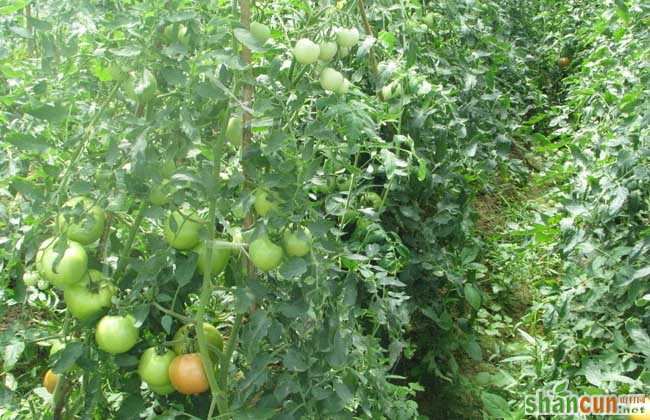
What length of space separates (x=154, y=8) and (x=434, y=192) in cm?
140

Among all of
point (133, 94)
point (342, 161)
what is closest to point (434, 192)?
point (342, 161)

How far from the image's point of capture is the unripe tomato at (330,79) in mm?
1264

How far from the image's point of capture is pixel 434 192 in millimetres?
2283

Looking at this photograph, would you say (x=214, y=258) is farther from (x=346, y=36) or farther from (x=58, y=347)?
(x=346, y=36)

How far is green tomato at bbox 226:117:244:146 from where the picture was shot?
1255 millimetres

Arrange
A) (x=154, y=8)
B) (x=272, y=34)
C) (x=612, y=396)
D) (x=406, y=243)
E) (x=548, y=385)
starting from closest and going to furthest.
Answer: (x=154, y=8), (x=272, y=34), (x=612, y=396), (x=548, y=385), (x=406, y=243)

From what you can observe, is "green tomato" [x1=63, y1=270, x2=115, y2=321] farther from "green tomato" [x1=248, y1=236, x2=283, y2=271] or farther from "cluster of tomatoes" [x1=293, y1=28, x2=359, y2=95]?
"cluster of tomatoes" [x1=293, y1=28, x2=359, y2=95]

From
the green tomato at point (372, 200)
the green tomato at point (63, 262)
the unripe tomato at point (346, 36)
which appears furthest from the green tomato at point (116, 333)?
the green tomato at point (372, 200)

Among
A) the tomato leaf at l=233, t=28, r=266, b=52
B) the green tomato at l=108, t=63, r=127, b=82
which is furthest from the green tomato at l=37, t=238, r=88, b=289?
the tomato leaf at l=233, t=28, r=266, b=52

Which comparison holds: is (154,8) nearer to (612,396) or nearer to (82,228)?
(82,228)

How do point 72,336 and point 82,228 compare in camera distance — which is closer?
point 82,228

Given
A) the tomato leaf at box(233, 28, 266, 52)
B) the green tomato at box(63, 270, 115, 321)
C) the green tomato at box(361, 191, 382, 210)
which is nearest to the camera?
the tomato leaf at box(233, 28, 266, 52)

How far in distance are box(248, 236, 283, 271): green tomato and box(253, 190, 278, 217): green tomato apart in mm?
68

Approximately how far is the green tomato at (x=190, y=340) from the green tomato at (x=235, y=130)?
0.38 metres
